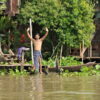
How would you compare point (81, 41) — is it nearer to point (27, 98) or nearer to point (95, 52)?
point (95, 52)

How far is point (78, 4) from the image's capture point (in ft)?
68.2

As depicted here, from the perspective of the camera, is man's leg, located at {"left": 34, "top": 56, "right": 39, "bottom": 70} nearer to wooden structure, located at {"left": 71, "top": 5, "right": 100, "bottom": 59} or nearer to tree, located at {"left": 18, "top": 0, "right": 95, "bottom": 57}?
tree, located at {"left": 18, "top": 0, "right": 95, "bottom": 57}

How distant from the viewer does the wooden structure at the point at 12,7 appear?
19295mm

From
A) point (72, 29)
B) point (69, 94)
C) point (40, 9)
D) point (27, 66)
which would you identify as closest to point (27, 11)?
point (40, 9)

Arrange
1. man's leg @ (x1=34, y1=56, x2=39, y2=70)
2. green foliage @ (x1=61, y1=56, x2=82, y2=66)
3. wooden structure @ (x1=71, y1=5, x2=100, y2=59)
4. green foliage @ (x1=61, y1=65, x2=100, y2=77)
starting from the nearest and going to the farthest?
green foliage @ (x1=61, y1=65, x2=100, y2=77) → man's leg @ (x1=34, y1=56, x2=39, y2=70) → green foliage @ (x1=61, y1=56, x2=82, y2=66) → wooden structure @ (x1=71, y1=5, x2=100, y2=59)

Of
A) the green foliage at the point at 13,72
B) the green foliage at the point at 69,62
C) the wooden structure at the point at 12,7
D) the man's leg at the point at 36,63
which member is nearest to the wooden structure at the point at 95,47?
the green foliage at the point at 69,62

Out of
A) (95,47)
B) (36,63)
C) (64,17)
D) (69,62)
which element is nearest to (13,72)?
(36,63)

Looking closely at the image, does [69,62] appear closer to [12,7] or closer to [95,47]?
[12,7]

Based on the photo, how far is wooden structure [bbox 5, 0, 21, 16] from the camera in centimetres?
1930

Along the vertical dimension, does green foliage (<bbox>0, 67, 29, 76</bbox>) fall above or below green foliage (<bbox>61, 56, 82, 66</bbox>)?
below

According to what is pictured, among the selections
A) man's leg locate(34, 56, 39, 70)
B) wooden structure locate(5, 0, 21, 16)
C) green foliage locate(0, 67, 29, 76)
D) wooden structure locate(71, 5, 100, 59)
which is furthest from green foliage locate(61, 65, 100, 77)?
wooden structure locate(71, 5, 100, 59)

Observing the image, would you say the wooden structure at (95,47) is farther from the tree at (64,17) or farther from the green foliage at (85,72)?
the green foliage at (85,72)

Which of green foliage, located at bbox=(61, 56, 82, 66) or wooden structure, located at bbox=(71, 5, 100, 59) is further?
wooden structure, located at bbox=(71, 5, 100, 59)

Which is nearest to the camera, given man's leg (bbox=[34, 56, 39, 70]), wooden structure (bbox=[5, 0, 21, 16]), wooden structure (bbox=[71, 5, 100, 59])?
man's leg (bbox=[34, 56, 39, 70])
